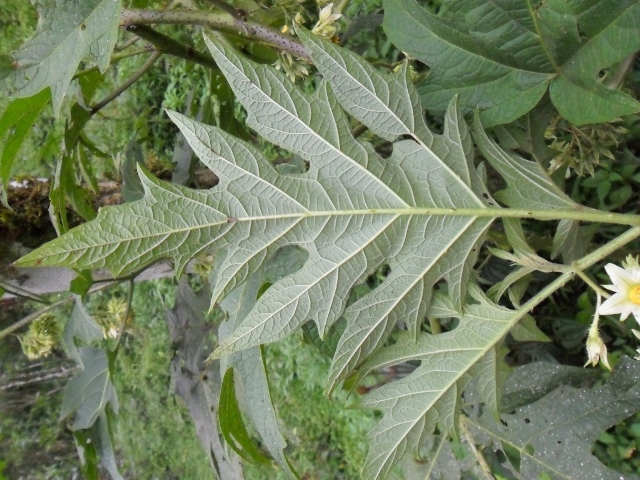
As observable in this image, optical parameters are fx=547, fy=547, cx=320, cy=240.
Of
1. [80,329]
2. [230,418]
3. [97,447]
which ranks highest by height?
[230,418]

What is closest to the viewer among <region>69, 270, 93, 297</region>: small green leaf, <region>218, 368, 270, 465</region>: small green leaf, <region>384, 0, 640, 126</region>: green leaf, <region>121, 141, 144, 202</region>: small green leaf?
<region>384, 0, 640, 126</region>: green leaf

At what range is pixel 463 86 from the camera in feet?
2.52

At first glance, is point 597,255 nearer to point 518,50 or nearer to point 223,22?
point 518,50

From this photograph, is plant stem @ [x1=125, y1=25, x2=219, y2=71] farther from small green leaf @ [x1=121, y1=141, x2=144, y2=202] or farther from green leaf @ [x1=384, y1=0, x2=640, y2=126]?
green leaf @ [x1=384, y1=0, x2=640, y2=126]

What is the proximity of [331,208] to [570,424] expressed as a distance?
0.60 m

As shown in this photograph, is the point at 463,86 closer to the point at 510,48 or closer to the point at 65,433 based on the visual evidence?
the point at 510,48

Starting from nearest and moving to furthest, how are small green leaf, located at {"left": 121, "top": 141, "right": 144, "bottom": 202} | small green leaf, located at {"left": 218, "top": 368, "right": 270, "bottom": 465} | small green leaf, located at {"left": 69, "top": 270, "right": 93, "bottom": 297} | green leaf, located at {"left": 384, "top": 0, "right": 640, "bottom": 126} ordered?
green leaf, located at {"left": 384, "top": 0, "right": 640, "bottom": 126}
small green leaf, located at {"left": 218, "top": 368, "right": 270, "bottom": 465}
small green leaf, located at {"left": 69, "top": 270, "right": 93, "bottom": 297}
small green leaf, located at {"left": 121, "top": 141, "right": 144, "bottom": 202}

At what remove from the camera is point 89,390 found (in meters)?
1.30

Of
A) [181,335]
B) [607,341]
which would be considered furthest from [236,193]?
[607,341]

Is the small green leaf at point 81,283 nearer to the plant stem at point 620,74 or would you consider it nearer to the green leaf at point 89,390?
the green leaf at point 89,390

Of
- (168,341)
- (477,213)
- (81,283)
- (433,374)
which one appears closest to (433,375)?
(433,374)

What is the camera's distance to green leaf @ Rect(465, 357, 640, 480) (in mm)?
899

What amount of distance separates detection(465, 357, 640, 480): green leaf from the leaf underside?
30cm

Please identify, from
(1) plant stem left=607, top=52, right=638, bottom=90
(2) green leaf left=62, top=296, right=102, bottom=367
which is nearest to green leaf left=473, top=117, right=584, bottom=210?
(1) plant stem left=607, top=52, right=638, bottom=90
